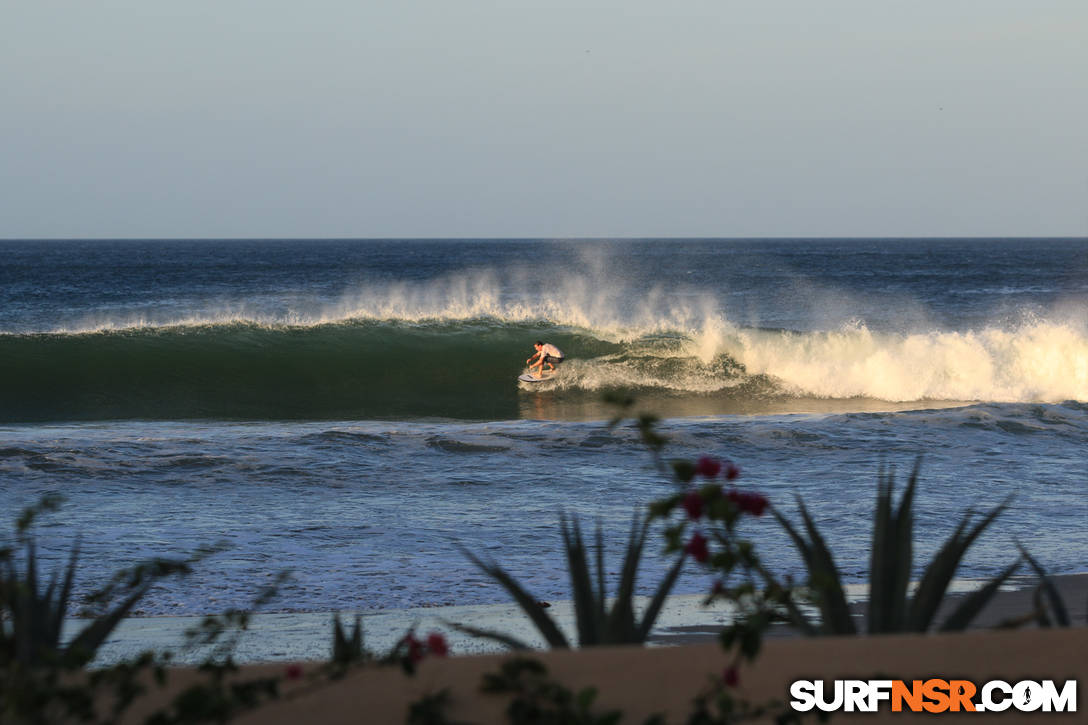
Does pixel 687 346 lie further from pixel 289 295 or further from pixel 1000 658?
pixel 289 295

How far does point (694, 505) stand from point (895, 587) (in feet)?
3.00

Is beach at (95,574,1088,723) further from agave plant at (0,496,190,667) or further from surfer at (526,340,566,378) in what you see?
surfer at (526,340,566,378)

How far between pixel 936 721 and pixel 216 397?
1683cm

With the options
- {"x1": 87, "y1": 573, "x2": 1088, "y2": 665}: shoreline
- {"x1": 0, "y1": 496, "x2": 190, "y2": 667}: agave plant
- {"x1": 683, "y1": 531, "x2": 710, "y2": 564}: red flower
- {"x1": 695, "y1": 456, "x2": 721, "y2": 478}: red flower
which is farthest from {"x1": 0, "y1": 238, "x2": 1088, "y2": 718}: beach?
{"x1": 0, "y1": 496, "x2": 190, "y2": 667}: agave plant

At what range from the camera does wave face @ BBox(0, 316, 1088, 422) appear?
56.5ft

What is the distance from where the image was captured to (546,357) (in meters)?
19.0

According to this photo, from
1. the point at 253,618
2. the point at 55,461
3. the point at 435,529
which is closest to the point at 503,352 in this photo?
the point at 55,461

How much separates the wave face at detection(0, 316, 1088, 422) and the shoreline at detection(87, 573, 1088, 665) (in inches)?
407

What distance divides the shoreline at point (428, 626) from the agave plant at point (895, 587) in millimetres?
2074

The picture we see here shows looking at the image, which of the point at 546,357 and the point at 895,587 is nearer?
the point at 895,587

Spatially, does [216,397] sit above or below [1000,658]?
below

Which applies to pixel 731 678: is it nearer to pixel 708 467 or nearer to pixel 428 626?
pixel 708 467

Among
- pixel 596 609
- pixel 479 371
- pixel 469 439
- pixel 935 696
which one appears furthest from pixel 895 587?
pixel 479 371

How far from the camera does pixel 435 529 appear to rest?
743 cm
